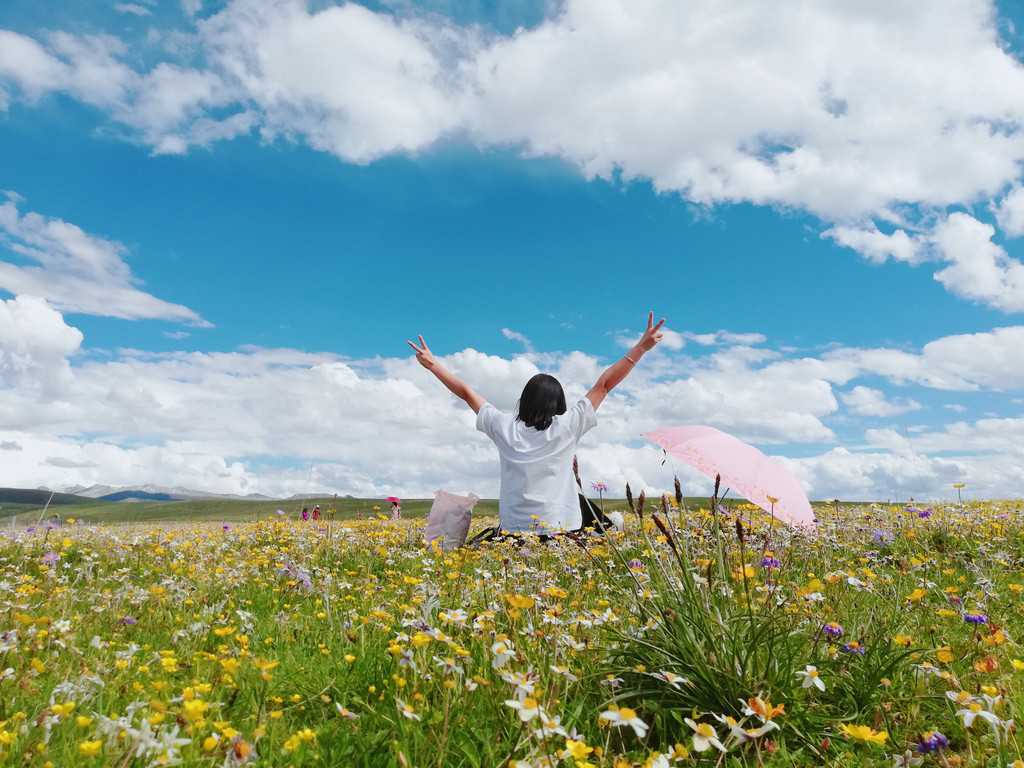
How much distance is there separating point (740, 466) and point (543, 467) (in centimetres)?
290

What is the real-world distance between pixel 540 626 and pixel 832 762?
5.95 ft

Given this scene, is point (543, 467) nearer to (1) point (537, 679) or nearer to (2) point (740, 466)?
(2) point (740, 466)

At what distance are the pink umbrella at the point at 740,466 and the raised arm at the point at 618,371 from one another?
151 centimetres

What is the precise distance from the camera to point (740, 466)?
7328 mm

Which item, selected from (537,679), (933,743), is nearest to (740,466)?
(933,743)

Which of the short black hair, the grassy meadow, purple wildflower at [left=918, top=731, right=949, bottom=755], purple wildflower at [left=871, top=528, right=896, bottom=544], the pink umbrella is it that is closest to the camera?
purple wildflower at [left=918, top=731, right=949, bottom=755]

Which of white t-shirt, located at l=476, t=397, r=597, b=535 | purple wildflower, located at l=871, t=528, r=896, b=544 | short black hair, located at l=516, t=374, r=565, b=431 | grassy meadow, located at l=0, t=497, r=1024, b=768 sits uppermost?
short black hair, located at l=516, t=374, r=565, b=431

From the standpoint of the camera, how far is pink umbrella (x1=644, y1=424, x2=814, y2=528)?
23.1ft

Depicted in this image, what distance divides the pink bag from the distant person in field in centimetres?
61

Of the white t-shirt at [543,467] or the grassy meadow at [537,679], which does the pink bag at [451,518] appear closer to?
the white t-shirt at [543,467]

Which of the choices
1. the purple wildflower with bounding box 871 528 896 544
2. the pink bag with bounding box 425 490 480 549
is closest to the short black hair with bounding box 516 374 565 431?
the pink bag with bounding box 425 490 480 549

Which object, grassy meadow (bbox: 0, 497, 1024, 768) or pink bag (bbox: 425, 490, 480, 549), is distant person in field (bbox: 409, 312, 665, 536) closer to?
pink bag (bbox: 425, 490, 480, 549)

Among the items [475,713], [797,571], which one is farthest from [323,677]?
[797,571]

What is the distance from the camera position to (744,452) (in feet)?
25.5
